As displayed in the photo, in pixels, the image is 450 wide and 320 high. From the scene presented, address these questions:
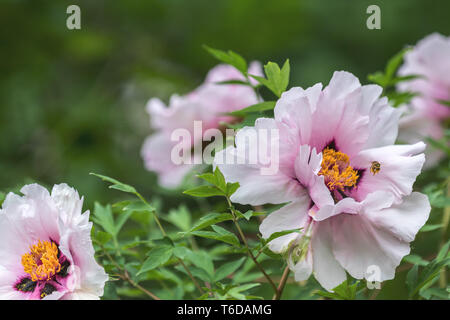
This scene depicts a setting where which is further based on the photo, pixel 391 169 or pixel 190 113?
pixel 190 113

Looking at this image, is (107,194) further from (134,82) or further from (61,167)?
(134,82)

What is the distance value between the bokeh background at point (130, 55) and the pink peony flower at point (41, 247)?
3.20 ft

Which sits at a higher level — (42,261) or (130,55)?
(130,55)

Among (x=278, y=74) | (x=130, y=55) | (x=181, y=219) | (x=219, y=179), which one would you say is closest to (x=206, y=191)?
(x=219, y=179)

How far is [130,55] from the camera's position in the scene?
5.97 feet

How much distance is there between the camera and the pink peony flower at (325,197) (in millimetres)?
460

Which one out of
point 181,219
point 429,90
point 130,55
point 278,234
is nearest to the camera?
point 278,234

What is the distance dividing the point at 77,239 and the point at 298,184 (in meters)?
0.18

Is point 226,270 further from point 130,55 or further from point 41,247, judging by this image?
point 130,55

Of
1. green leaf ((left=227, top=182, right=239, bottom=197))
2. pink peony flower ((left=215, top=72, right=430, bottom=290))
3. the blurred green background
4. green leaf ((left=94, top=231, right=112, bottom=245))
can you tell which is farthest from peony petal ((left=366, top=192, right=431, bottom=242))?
the blurred green background

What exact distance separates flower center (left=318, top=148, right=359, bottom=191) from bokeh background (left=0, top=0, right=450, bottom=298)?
1038mm

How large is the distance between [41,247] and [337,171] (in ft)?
0.86
